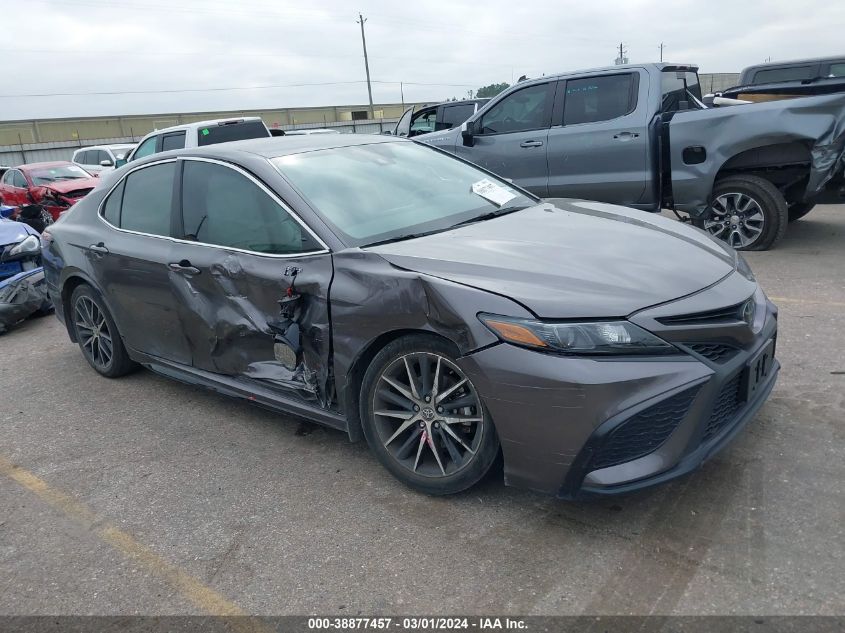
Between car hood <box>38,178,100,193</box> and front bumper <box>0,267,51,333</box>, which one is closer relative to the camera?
front bumper <box>0,267,51,333</box>

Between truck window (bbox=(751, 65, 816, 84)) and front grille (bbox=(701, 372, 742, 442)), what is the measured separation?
35.7ft

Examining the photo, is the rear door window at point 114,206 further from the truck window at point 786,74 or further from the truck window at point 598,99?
the truck window at point 786,74

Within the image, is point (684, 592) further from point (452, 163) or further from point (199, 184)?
point (199, 184)

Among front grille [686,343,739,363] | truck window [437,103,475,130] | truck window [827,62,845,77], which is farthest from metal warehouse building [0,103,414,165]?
front grille [686,343,739,363]

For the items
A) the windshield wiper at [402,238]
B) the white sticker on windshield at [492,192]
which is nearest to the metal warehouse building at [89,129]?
the white sticker on windshield at [492,192]

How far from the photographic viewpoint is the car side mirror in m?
8.36

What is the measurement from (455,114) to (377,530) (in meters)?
14.0

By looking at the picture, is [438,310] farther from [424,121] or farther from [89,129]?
[89,129]

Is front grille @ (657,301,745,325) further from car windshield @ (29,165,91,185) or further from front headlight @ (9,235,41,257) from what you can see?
car windshield @ (29,165,91,185)

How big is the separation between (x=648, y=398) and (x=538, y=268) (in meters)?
0.70

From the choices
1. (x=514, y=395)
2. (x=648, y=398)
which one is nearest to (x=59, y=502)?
(x=514, y=395)

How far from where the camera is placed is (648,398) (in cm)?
256

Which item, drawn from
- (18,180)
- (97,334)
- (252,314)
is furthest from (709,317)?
(18,180)

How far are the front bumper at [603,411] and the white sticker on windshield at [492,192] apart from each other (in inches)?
61.1
